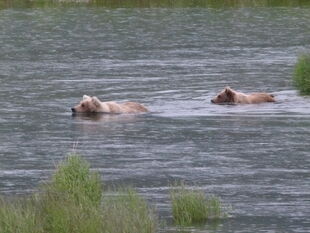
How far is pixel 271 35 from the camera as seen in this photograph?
53.5m

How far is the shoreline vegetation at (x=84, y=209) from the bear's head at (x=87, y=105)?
11.7 m

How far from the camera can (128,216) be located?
1515 centimetres

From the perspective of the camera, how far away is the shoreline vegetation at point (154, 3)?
69688 millimetres

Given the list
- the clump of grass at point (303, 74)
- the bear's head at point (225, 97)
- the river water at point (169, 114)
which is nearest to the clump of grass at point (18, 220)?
the river water at point (169, 114)

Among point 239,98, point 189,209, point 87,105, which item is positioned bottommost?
point 239,98

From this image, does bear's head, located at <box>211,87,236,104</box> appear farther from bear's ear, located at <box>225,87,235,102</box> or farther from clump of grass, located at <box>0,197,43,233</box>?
clump of grass, located at <box>0,197,43,233</box>

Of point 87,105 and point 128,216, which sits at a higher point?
point 128,216

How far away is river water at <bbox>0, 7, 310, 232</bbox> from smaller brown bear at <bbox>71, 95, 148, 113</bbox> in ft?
1.09

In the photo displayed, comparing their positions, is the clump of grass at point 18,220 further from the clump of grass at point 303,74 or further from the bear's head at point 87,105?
the clump of grass at point 303,74

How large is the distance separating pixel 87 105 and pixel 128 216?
15.1 metres

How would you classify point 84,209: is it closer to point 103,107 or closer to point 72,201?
point 72,201

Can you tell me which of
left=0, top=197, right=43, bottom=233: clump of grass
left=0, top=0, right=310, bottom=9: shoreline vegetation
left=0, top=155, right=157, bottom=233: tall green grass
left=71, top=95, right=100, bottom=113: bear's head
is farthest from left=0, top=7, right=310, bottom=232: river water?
left=0, top=0, right=310, bottom=9: shoreline vegetation

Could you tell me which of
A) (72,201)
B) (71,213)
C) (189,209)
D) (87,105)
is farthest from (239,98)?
(71,213)

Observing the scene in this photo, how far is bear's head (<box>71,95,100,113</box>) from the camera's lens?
30000mm
